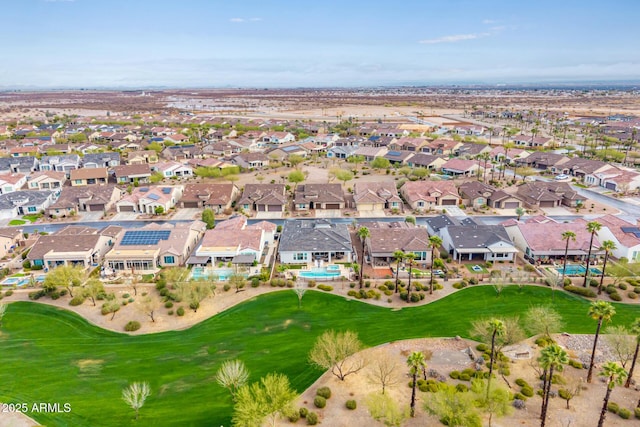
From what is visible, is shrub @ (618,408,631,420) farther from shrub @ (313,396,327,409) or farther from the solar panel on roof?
the solar panel on roof

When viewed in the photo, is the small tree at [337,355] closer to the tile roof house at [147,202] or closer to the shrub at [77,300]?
the shrub at [77,300]

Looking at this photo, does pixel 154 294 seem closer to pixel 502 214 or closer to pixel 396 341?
pixel 396 341

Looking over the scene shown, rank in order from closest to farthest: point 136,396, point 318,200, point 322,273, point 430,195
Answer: point 136,396, point 322,273, point 318,200, point 430,195

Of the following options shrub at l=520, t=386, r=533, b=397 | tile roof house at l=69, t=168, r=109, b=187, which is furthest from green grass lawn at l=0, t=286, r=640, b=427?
tile roof house at l=69, t=168, r=109, b=187

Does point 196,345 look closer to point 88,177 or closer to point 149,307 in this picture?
point 149,307

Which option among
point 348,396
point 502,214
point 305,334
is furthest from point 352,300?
point 502,214

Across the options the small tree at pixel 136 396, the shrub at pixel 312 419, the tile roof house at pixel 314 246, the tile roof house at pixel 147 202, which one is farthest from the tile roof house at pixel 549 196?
the small tree at pixel 136 396

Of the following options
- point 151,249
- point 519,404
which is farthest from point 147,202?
point 519,404
